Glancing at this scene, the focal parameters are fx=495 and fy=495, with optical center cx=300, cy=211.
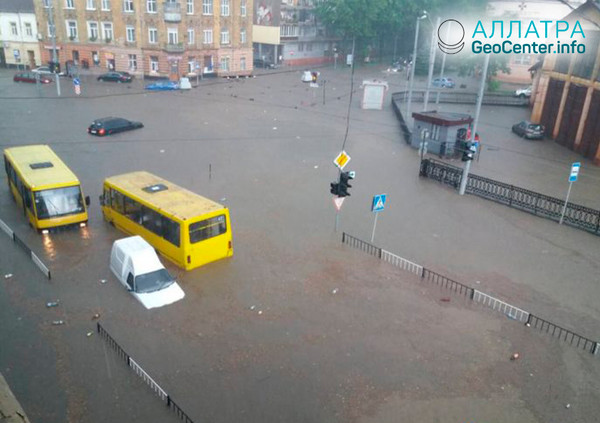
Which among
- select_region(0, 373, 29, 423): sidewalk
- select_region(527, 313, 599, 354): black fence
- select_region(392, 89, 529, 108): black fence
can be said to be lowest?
select_region(527, 313, 599, 354): black fence

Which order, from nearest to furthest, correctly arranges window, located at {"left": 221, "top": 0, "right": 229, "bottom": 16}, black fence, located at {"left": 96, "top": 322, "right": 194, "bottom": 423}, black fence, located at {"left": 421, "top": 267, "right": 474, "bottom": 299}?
black fence, located at {"left": 96, "top": 322, "right": 194, "bottom": 423} < black fence, located at {"left": 421, "top": 267, "right": 474, "bottom": 299} < window, located at {"left": 221, "top": 0, "right": 229, "bottom": 16}

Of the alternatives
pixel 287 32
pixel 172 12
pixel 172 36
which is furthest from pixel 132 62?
pixel 287 32

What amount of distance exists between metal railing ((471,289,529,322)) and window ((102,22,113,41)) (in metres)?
52.9

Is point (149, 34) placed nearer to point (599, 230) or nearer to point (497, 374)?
point (599, 230)

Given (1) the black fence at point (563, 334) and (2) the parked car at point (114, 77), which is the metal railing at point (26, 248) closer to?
(1) the black fence at point (563, 334)

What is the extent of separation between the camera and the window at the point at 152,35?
176 feet

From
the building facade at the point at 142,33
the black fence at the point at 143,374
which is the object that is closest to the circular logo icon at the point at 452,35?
the building facade at the point at 142,33

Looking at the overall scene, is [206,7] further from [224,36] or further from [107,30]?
[107,30]

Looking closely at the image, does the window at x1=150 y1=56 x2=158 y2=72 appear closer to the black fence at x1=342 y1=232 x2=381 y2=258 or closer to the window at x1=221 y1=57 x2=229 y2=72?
the window at x1=221 y1=57 x2=229 y2=72

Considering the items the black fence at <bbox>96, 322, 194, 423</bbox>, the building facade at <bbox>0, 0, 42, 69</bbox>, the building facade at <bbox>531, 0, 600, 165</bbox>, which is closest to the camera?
Answer: the black fence at <bbox>96, 322, 194, 423</bbox>

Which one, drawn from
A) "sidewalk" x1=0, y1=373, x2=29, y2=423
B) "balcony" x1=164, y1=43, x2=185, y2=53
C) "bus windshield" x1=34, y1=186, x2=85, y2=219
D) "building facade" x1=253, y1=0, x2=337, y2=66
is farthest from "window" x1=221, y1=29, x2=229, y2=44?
"sidewalk" x1=0, y1=373, x2=29, y2=423

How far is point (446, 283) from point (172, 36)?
157 ft

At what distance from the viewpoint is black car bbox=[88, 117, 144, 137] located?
30672mm

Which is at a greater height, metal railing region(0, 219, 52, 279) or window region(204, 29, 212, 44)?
window region(204, 29, 212, 44)
